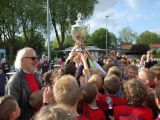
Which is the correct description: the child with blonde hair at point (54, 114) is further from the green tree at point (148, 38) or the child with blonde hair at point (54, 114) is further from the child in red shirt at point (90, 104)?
the green tree at point (148, 38)

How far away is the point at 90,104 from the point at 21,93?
3.03 feet

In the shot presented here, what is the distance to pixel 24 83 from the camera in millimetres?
4793

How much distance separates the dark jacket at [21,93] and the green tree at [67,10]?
47.1 m

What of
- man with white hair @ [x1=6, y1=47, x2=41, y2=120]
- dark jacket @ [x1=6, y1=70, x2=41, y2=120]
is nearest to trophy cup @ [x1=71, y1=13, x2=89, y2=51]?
man with white hair @ [x1=6, y1=47, x2=41, y2=120]

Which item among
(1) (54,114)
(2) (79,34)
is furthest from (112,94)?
(2) (79,34)

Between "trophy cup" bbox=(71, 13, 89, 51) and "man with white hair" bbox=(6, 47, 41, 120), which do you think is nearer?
"man with white hair" bbox=(6, 47, 41, 120)

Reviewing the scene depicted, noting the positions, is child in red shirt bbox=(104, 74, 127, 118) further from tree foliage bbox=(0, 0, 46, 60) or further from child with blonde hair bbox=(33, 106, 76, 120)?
tree foliage bbox=(0, 0, 46, 60)

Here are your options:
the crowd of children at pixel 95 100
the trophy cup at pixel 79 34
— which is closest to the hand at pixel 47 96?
the crowd of children at pixel 95 100

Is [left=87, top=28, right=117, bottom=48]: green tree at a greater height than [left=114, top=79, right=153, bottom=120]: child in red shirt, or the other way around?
[left=87, top=28, right=117, bottom=48]: green tree

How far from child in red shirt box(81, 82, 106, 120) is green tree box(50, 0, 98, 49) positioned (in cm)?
4746

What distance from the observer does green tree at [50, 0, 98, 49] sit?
51.5 metres

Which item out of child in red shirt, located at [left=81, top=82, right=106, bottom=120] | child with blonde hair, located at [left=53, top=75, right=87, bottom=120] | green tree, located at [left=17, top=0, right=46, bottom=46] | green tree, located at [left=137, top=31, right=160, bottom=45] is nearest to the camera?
child with blonde hair, located at [left=53, top=75, right=87, bottom=120]

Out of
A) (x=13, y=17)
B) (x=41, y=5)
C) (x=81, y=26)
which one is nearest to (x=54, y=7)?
(x=41, y=5)

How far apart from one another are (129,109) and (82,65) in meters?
2.83
